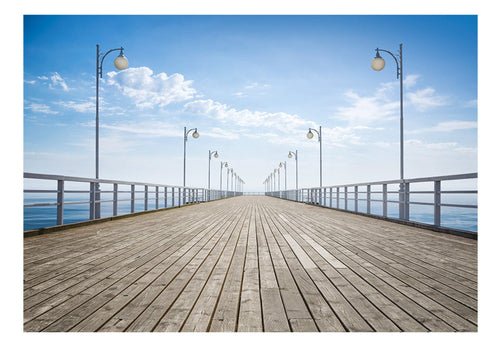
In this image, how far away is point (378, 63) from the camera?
11117 mm

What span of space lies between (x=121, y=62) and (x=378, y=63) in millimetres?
9221

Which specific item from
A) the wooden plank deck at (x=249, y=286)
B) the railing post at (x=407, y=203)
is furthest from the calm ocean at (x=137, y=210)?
the wooden plank deck at (x=249, y=286)

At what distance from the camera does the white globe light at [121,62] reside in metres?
11.0

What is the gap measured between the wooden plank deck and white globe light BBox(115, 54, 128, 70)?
7.61 metres

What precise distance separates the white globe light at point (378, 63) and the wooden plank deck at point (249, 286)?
769cm

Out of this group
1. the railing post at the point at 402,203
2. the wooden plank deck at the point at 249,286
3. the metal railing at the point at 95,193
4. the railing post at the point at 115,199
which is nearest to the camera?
the wooden plank deck at the point at 249,286

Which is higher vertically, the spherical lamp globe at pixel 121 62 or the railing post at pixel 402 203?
the spherical lamp globe at pixel 121 62

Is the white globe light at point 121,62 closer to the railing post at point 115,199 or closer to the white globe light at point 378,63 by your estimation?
the railing post at point 115,199

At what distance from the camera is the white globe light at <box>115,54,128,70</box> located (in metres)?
11.0

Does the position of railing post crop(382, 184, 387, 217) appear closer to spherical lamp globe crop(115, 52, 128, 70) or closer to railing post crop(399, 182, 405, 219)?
railing post crop(399, 182, 405, 219)
